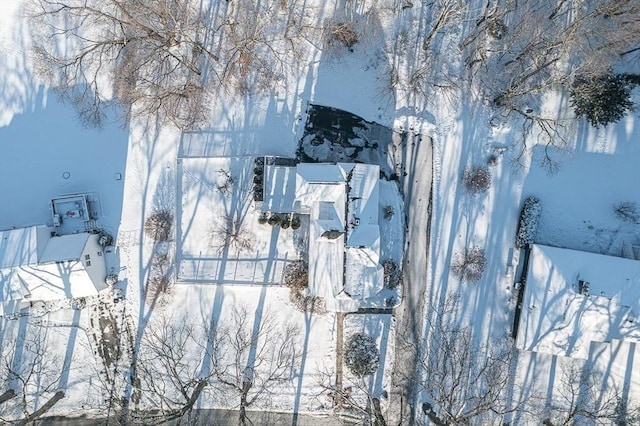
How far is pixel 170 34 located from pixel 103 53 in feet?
11.4

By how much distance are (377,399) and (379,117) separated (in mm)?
12923

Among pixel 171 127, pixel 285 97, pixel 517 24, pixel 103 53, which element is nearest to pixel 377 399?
pixel 285 97

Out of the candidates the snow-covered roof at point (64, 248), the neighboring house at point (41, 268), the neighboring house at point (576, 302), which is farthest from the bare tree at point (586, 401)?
the snow-covered roof at point (64, 248)

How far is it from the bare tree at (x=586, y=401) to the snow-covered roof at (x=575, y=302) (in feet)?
4.93

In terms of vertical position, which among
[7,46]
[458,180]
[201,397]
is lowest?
→ [201,397]

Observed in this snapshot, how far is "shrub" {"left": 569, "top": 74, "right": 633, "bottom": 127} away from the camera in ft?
56.9

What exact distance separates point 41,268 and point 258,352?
1004cm

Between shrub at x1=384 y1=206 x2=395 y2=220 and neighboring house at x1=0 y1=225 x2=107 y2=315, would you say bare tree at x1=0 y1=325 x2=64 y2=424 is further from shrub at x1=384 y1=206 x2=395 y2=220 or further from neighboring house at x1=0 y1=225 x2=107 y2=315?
shrub at x1=384 y1=206 x2=395 y2=220

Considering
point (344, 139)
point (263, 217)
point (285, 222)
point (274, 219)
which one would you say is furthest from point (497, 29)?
point (263, 217)

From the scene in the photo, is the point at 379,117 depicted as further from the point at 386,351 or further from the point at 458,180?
the point at 386,351

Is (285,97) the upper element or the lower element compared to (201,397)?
upper

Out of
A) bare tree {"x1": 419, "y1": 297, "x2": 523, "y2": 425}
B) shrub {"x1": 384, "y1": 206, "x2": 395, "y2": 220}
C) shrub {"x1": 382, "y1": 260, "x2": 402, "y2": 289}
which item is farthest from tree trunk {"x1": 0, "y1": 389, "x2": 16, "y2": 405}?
shrub {"x1": 384, "y1": 206, "x2": 395, "y2": 220}

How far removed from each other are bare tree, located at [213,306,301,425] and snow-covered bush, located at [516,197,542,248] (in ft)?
35.9

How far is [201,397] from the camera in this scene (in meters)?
19.2
